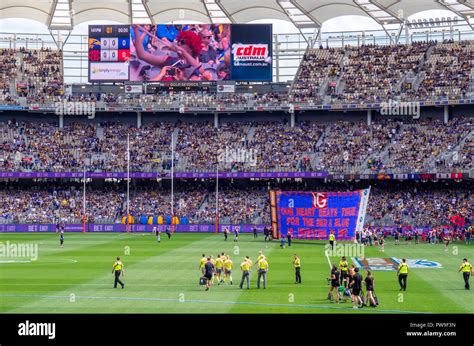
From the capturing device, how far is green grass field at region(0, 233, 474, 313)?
30.2m

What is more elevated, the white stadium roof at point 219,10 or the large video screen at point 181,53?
the white stadium roof at point 219,10

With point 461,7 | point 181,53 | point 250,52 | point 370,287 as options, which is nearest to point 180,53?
point 181,53

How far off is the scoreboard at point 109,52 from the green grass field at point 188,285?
3988 centimetres

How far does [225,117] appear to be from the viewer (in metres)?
100

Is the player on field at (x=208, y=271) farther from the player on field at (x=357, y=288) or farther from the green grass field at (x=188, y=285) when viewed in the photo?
the player on field at (x=357, y=288)

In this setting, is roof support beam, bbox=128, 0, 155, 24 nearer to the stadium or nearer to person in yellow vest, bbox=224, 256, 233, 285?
the stadium

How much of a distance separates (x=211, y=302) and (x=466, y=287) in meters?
12.3

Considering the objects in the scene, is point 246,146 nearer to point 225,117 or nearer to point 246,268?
point 225,117

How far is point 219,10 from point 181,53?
23.2ft

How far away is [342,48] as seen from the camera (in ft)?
343

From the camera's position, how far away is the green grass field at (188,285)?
30250 mm

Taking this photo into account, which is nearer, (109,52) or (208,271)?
(208,271)

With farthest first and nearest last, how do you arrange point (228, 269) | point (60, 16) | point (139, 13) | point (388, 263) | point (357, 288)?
point (139, 13) < point (60, 16) < point (388, 263) < point (228, 269) < point (357, 288)

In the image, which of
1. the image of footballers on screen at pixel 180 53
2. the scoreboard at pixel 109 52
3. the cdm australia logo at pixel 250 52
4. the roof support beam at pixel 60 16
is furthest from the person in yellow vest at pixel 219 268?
the scoreboard at pixel 109 52
